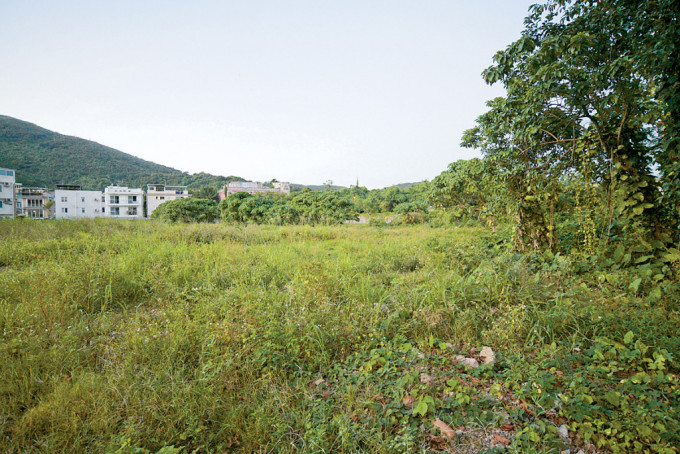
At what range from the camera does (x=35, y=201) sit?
145 ft

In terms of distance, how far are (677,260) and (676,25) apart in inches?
102

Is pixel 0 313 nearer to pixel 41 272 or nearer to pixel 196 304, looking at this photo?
pixel 41 272

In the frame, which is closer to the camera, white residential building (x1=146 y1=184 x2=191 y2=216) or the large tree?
the large tree

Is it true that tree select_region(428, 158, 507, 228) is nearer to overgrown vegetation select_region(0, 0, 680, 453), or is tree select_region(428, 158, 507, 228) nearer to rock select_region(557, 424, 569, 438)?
overgrown vegetation select_region(0, 0, 680, 453)

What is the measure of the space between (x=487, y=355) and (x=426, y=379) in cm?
66

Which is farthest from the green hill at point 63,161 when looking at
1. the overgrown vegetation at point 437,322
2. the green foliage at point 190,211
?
the overgrown vegetation at point 437,322

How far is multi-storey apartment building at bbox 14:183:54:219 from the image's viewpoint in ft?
Result: 132

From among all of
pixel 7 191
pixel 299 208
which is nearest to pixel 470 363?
pixel 299 208

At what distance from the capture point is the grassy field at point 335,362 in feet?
5.75

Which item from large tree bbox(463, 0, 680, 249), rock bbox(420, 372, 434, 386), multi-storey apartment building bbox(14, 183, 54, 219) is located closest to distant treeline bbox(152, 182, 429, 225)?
large tree bbox(463, 0, 680, 249)

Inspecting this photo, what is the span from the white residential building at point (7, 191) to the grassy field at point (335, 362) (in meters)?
46.6

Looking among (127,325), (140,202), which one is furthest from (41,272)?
(140,202)

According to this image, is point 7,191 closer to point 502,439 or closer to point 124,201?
point 124,201

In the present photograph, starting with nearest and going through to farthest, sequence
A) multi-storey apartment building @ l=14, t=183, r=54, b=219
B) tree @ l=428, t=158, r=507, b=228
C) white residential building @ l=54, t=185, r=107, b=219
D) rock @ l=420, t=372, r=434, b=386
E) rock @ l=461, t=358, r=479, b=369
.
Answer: rock @ l=420, t=372, r=434, b=386
rock @ l=461, t=358, r=479, b=369
tree @ l=428, t=158, r=507, b=228
multi-storey apartment building @ l=14, t=183, r=54, b=219
white residential building @ l=54, t=185, r=107, b=219
